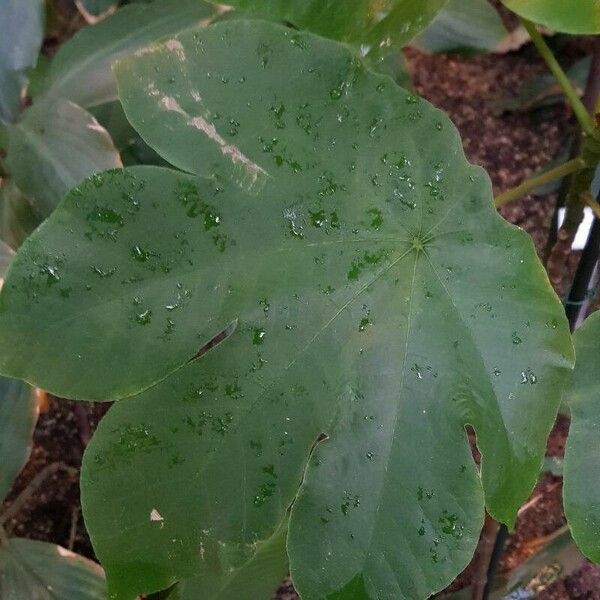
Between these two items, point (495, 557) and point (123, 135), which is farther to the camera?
point (123, 135)

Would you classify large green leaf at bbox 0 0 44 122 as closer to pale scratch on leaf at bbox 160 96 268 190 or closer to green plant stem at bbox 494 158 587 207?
pale scratch on leaf at bbox 160 96 268 190

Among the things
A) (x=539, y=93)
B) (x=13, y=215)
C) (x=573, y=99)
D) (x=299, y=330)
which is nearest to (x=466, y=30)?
(x=539, y=93)

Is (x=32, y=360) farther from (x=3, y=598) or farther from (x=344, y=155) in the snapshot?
(x=3, y=598)

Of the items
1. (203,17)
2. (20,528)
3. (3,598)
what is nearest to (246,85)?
(203,17)

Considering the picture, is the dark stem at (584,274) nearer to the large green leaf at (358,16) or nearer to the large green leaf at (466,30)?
the large green leaf at (358,16)

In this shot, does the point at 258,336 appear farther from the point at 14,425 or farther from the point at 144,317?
the point at 14,425

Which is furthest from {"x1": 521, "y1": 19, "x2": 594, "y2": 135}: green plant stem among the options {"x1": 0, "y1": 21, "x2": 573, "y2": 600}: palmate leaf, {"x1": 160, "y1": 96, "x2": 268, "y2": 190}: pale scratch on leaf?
{"x1": 160, "y1": 96, "x2": 268, "y2": 190}: pale scratch on leaf
